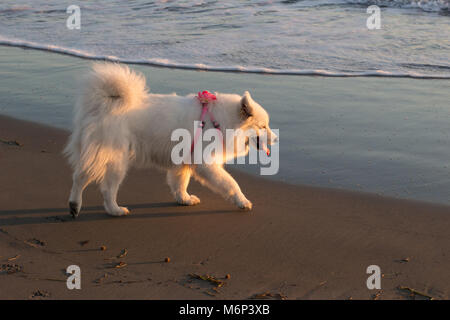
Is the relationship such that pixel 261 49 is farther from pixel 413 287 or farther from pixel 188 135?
pixel 413 287

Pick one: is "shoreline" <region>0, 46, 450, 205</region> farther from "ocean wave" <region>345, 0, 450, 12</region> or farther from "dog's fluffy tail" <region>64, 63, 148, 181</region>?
"ocean wave" <region>345, 0, 450, 12</region>

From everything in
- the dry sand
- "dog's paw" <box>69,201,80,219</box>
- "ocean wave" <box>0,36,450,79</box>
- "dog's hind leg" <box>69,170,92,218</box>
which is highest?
"ocean wave" <box>0,36,450,79</box>

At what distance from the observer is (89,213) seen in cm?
438

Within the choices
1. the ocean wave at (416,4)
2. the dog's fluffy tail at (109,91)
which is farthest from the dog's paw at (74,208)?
the ocean wave at (416,4)

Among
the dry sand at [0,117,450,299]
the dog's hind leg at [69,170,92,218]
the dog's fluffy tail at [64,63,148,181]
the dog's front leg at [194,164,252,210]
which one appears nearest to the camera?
the dry sand at [0,117,450,299]

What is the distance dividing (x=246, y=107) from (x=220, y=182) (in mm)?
639

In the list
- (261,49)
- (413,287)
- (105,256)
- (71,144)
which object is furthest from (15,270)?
(261,49)

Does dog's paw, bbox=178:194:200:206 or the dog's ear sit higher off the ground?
the dog's ear

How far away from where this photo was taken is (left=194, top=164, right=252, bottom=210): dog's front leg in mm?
4297

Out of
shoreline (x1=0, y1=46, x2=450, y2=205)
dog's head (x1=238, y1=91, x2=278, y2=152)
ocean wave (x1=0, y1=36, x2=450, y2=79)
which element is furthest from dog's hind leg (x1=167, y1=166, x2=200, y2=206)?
ocean wave (x1=0, y1=36, x2=450, y2=79)

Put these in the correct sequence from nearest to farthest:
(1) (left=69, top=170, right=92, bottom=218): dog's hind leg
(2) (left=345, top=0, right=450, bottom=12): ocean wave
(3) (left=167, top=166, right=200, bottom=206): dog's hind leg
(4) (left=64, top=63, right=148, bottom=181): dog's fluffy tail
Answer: (4) (left=64, top=63, right=148, bottom=181): dog's fluffy tail → (1) (left=69, top=170, right=92, bottom=218): dog's hind leg → (3) (left=167, top=166, right=200, bottom=206): dog's hind leg → (2) (left=345, top=0, right=450, bottom=12): ocean wave

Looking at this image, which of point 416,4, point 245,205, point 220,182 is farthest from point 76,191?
point 416,4

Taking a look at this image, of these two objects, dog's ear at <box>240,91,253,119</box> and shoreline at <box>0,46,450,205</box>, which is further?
shoreline at <box>0,46,450,205</box>

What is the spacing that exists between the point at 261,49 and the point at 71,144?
6.74 metres
